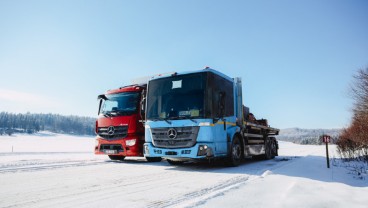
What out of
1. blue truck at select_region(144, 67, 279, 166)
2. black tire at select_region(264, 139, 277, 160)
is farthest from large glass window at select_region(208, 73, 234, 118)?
A: black tire at select_region(264, 139, 277, 160)

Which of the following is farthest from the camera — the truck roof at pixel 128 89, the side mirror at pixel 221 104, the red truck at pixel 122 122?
the truck roof at pixel 128 89

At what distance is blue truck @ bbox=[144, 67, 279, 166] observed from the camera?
24.1 feet

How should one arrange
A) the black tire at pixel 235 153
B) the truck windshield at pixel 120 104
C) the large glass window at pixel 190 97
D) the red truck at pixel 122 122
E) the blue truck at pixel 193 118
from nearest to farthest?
the blue truck at pixel 193 118, the large glass window at pixel 190 97, the black tire at pixel 235 153, the red truck at pixel 122 122, the truck windshield at pixel 120 104

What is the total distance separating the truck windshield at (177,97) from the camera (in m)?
7.54

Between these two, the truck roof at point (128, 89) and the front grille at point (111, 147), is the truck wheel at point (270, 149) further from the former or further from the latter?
the front grille at point (111, 147)

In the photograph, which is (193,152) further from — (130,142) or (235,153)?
(130,142)

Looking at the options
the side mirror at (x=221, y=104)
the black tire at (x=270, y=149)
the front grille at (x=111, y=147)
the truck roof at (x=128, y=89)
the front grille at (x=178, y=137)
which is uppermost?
the truck roof at (x=128, y=89)

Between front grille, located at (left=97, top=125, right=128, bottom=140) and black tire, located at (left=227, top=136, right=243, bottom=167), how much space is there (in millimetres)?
3996

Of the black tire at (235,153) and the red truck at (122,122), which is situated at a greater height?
the red truck at (122,122)

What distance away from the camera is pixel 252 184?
16.0ft

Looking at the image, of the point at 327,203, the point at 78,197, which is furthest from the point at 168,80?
the point at 327,203

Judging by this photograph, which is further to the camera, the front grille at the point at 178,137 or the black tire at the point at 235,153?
the black tire at the point at 235,153

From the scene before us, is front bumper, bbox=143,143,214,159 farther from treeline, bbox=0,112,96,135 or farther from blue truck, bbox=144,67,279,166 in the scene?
treeline, bbox=0,112,96,135

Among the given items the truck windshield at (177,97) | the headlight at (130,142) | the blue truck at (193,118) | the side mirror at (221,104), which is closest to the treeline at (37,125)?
the headlight at (130,142)
